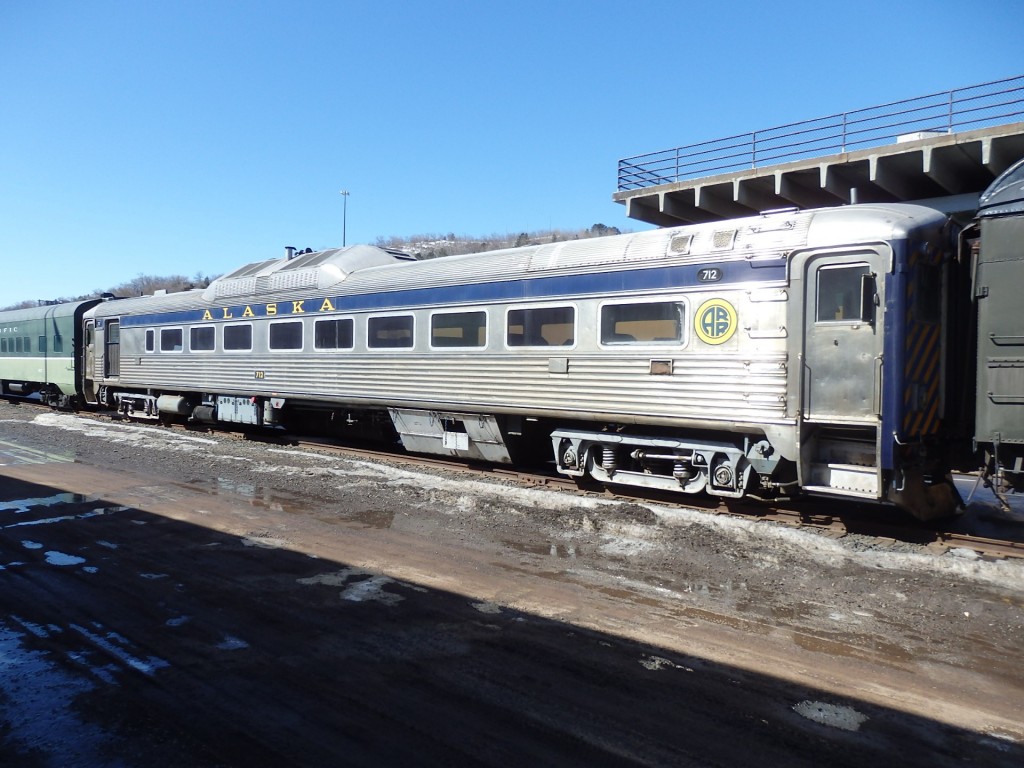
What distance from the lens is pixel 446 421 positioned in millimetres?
11836

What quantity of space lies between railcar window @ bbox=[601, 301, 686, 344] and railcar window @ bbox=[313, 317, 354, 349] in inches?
216

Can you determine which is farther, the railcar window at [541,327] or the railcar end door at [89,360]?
the railcar end door at [89,360]

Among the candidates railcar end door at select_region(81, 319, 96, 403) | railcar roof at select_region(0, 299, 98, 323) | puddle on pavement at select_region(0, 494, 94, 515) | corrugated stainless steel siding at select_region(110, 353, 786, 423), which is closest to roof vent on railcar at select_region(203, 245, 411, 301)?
corrugated stainless steel siding at select_region(110, 353, 786, 423)

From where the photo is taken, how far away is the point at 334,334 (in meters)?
13.5

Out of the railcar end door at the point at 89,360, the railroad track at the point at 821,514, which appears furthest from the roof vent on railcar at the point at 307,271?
the railcar end door at the point at 89,360

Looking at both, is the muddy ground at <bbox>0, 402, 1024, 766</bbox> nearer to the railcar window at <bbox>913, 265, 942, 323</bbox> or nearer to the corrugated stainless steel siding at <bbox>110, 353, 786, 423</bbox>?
the corrugated stainless steel siding at <bbox>110, 353, 786, 423</bbox>

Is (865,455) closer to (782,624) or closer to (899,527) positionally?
(899,527)

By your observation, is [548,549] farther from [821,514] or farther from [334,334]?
[334,334]

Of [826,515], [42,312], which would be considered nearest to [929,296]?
[826,515]

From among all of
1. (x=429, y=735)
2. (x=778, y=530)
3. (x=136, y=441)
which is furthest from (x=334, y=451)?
(x=429, y=735)

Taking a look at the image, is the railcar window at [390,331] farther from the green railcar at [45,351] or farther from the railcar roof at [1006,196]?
the green railcar at [45,351]

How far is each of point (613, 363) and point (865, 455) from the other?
3139mm

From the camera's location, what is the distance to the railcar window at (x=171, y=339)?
17609mm

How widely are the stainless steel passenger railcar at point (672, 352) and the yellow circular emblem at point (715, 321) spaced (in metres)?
0.03
